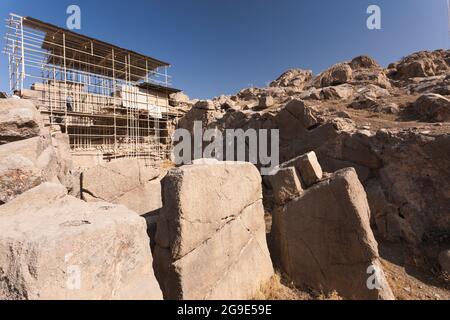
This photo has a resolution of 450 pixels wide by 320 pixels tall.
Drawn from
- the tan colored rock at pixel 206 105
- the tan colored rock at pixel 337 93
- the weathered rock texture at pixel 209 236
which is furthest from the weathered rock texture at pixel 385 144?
the weathered rock texture at pixel 209 236

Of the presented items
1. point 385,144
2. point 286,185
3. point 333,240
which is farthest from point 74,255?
point 385,144

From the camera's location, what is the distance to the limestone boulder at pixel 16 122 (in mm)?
3832

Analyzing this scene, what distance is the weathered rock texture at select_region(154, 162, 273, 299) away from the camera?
3061mm

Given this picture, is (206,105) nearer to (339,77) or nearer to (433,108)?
(339,77)

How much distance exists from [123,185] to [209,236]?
2.95m

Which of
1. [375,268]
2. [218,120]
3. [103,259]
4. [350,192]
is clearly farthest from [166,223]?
[218,120]

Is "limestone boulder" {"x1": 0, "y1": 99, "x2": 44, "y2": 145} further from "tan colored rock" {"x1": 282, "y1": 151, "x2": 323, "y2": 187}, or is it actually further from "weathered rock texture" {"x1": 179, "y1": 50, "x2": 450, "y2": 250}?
"weathered rock texture" {"x1": 179, "y1": 50, "x2": 450, "y2": 250}

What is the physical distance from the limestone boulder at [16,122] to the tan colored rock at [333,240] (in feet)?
14.0

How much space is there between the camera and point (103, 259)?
6.70ft

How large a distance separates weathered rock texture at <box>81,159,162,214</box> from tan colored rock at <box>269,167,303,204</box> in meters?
2.89

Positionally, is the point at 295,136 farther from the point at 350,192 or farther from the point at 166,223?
the point at 166,223

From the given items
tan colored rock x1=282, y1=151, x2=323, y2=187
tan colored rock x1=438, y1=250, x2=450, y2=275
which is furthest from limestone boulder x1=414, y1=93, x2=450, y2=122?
tan colored rock x1=282, y1=151, x2=323, y2=187

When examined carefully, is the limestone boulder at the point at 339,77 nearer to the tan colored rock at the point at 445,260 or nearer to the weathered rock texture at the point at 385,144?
the weathered rock texture at the point at 385,144

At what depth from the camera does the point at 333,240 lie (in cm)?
414
